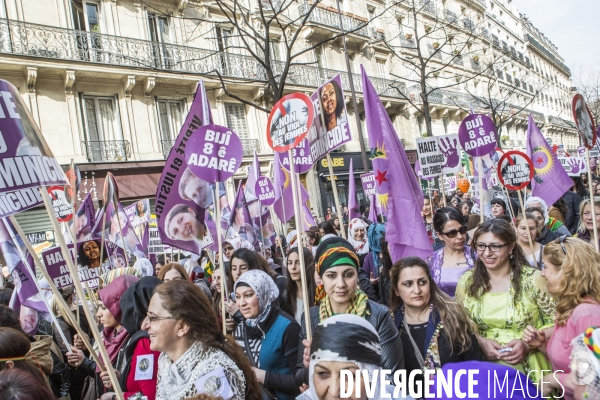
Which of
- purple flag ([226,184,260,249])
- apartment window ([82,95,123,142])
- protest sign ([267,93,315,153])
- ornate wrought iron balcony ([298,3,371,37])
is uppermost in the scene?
ornate wrought iron balcony ([298,3,371,37])

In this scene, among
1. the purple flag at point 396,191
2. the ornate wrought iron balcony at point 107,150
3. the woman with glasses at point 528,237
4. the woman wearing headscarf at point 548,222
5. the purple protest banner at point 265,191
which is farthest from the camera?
the ornate wrought iron balcony at point 107,150

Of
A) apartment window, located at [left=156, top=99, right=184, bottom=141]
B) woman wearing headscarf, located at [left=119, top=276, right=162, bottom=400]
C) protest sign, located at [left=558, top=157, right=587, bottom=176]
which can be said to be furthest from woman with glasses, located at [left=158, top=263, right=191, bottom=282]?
apartment window, located at [left=156, top=99, right=184, bottom=141]

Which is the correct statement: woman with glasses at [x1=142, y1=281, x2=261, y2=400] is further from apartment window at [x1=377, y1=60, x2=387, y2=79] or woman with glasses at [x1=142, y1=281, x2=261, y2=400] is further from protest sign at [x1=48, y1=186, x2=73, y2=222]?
apartment window at [x1=377, y1=60, x2=387, y2=79]

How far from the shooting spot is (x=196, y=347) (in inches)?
89.3

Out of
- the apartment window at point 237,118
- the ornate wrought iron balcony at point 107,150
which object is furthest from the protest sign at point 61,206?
the apartment window at point 237,118

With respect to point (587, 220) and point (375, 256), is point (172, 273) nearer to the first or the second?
point (375, 256)

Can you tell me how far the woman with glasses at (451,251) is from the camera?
12.8ft

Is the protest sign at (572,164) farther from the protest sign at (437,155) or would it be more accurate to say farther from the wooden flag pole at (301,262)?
the wooden flag pole at (301,262)

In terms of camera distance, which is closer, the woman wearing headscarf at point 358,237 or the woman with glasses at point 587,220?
the woman with glasses at point 587,220

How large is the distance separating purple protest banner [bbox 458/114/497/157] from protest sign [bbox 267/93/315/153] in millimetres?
3621

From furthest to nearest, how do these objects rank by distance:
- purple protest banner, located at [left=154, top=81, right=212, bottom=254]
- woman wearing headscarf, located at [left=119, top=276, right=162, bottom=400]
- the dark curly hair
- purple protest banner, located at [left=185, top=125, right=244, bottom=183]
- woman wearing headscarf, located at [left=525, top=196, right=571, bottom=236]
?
1. woman wearing headscarf, located at [left=525, top=196, right=571, bottom=236]
2. purple protest banner, located at [left=154, top=81, right=212, bottom=254]
3. purple protest banner, located at [left=185, top=125, right=244, bottom=183]
4. woman wearing headscarf, located at [left=119, top=276, right=162, bottom=400]
5. the dark curly hair

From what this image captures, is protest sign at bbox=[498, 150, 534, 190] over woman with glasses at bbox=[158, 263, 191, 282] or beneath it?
over

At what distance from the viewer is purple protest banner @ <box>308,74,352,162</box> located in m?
4.68

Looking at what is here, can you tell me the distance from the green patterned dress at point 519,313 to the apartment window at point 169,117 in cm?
1573
